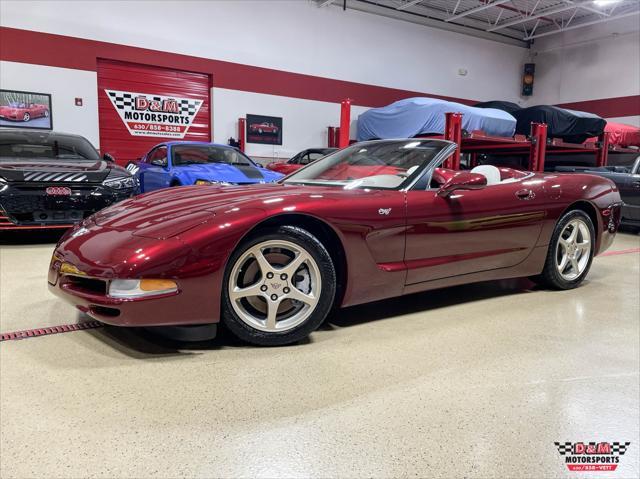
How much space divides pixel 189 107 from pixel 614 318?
965 centimetres

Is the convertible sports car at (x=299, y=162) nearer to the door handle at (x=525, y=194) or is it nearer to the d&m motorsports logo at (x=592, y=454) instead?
the door handle at (x=525, y=194)

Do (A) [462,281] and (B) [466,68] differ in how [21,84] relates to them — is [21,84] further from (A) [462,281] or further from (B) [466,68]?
(B) [466,68]

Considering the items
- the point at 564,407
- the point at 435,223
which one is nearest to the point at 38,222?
the point at 435,223

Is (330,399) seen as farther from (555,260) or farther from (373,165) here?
(555,260)

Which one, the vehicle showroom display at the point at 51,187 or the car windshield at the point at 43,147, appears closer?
the vehicle showroom display at the point at 51,187

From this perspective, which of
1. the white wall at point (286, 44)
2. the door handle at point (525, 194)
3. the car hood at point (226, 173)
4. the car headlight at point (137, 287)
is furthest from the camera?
the white wall at point (286, 44)

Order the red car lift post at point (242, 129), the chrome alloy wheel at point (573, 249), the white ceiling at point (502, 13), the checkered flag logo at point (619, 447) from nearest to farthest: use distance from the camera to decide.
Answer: the checkered flag logo at point (619, 447) < the chrome alloy wheel at point (573, 249) < the red car lift post at point (242, 129) < the white ceiling at point (502, 13)

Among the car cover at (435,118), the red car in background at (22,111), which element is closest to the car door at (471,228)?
the car cover at (435,118)

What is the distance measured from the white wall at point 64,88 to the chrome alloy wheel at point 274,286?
29.1ft

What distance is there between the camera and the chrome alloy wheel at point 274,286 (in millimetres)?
1979

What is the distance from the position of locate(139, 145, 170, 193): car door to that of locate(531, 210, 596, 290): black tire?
170 inches

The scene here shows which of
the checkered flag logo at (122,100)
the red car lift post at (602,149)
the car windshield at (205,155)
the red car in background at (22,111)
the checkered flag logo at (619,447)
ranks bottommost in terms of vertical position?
the checkered flag logo at (619,447)

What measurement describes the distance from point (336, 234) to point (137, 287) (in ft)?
2.86

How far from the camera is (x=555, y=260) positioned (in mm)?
3145
